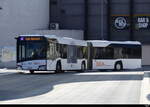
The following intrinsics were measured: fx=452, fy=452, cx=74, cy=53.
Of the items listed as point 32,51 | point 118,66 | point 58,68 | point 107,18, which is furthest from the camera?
point 107,18

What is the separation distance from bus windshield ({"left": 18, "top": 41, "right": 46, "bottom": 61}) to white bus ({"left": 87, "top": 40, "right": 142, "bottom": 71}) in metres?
8.56

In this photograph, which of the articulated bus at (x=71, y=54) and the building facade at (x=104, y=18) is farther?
the building facade at (x=104, y=18)

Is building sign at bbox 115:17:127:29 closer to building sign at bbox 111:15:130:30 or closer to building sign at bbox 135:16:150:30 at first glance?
building sign at bbox 111:15:130:30

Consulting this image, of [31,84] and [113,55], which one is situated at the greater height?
[113,55]

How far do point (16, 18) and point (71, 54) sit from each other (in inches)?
719

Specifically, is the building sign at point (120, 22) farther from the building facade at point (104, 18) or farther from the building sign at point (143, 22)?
the building sign at point (143, 22)

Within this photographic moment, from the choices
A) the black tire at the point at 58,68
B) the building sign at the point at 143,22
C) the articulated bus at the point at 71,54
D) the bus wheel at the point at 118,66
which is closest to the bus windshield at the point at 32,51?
the articulated bus at the point at 71,54

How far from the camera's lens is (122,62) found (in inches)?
1698

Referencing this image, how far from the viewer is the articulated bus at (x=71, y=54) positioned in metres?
34.1

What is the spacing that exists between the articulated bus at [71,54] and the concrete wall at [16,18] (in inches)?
593

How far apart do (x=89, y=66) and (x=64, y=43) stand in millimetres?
5584

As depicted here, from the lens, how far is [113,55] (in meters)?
42.7

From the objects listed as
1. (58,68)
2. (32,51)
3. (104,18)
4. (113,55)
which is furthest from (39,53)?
(104,18)

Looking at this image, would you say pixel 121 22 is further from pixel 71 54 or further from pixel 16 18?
pixel 71 54
